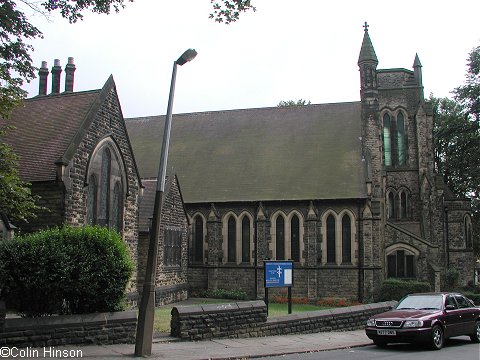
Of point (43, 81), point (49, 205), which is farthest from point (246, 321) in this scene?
point (43, 81)

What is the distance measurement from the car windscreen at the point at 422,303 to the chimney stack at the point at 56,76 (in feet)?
66.5

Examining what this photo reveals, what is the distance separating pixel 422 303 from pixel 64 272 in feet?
32.2

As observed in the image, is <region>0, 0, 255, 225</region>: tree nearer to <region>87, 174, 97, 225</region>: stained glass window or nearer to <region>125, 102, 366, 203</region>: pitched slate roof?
<region>87, 174, 97, 225</region>: stained glass window

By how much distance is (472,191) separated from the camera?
44.2m

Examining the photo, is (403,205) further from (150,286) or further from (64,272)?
(64,272)

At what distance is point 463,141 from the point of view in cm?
4297

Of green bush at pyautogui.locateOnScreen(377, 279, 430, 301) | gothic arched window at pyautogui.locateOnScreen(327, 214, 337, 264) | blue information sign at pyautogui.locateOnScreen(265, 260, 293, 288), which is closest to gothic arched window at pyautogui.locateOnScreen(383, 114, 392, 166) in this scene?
gothic arched window at pyautogui.locateOnScreen(327, 214, 337, 264)

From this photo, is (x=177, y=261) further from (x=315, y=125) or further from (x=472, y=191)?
(x=472, y=191)

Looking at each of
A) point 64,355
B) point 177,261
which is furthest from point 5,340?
point 177,261

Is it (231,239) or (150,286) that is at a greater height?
(231,239)

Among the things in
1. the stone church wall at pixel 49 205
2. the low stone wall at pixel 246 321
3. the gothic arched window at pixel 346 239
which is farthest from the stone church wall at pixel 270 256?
the stone church wall at pixel 49 205

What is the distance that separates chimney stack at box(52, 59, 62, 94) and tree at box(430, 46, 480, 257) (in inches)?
1130

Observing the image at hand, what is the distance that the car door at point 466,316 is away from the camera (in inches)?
589

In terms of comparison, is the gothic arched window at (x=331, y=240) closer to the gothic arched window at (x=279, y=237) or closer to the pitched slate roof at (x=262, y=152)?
the pitched slate roof at (x=262, y=152)
